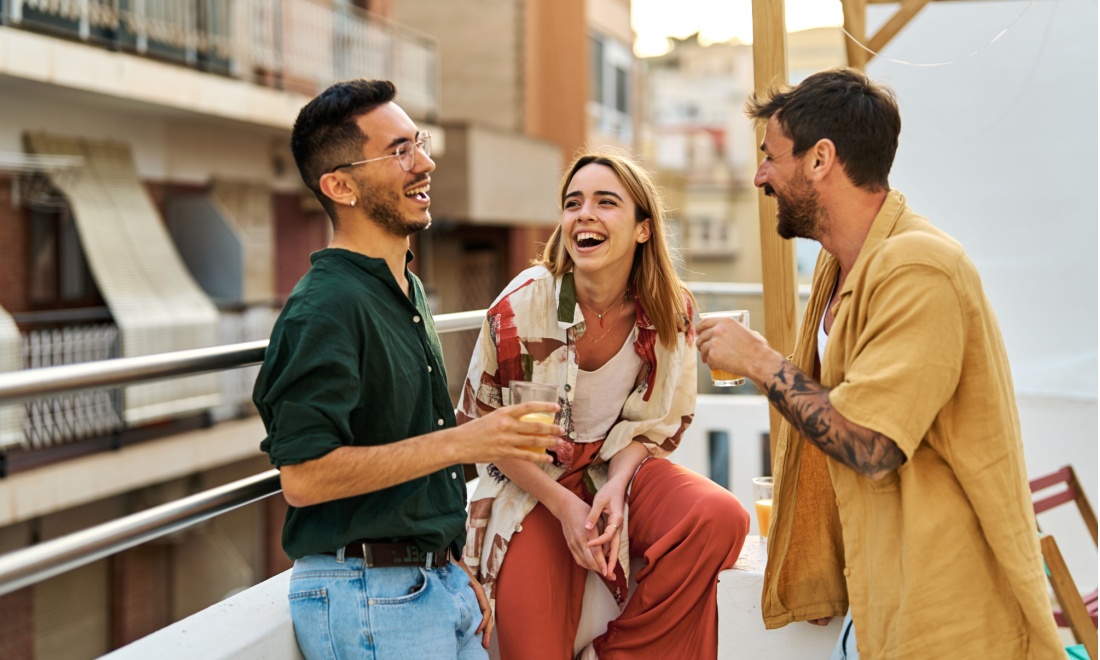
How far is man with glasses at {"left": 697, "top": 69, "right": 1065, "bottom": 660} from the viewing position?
7.05 ft

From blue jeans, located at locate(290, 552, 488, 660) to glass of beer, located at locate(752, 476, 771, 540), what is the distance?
136 cm

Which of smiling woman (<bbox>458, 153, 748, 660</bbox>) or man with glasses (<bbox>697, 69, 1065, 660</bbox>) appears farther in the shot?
smiling woman (<bbox>458, 153, 748, 660</bbox>)

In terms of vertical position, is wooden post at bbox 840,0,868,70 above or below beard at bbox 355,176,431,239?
above

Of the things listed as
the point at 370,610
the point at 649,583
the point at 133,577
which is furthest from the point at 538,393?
the point at 133,577

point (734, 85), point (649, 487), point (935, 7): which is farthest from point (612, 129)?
point (734, 85)

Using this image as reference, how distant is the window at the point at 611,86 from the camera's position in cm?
2231

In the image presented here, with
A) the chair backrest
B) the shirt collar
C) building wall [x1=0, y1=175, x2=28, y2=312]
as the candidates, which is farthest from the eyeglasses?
building wall [x1=0, y1=175, x2=28, y2=312]

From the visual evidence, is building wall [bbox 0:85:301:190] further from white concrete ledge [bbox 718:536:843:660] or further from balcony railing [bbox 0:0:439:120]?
white concrete ledge [bbox 718:536:843:660]

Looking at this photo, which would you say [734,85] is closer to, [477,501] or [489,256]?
[489,256]

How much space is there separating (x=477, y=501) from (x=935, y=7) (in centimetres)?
441

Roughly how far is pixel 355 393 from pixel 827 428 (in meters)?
0.94

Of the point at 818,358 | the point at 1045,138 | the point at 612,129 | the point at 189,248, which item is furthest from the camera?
the point at 612,129

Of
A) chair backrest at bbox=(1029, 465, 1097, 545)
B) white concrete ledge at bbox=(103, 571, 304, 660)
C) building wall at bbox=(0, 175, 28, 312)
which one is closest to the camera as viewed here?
white concrete ledge at bbox=(103, 571, 304, 660)

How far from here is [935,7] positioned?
6.12 metres
